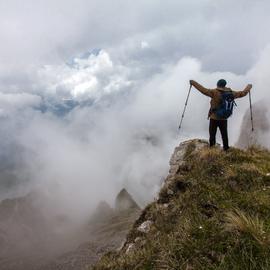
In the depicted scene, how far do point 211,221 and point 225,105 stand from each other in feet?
35.1

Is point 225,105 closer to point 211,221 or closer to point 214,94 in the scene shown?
Answer: point 214,94

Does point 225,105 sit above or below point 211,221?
above

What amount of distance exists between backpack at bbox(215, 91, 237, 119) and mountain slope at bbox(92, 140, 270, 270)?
8.39ft

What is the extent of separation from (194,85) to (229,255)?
13.4 meters

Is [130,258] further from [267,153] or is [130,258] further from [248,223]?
[267,153]

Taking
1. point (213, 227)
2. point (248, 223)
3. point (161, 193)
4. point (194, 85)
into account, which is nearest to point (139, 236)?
point (161, 193)

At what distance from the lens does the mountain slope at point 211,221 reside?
9.34 meters

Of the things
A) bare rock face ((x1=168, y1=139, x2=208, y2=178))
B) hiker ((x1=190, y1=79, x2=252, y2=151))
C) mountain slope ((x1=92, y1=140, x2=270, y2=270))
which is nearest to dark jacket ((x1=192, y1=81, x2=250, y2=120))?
hiker ((x1=190, y1=79, x2=252, y2=151))

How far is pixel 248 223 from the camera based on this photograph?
31.7ft

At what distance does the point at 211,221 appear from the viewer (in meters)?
11.0

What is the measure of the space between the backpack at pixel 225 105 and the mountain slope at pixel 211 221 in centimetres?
256

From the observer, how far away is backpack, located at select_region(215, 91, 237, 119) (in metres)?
20.7

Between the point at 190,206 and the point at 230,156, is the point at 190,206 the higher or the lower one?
the lower one

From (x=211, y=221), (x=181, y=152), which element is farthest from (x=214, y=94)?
(x=211, y=221)
